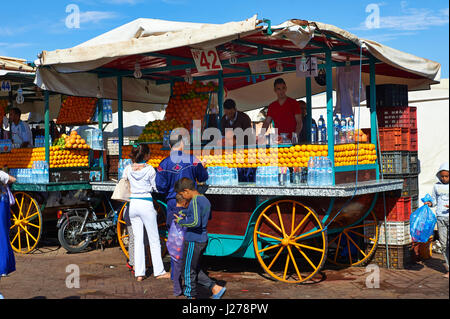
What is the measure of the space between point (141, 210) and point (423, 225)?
388 centimetres

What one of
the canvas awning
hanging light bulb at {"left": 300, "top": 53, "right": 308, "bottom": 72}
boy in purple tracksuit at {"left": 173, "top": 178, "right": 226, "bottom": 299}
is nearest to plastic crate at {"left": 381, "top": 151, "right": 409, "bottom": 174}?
the canvas awning

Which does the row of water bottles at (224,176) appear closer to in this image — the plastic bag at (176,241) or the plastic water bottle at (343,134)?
the plastic bag at (176,241)

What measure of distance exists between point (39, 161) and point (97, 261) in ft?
6.71

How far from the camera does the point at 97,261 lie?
369 inches

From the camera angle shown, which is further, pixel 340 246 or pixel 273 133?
pixel 340 246

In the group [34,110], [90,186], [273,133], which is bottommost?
[90,186]

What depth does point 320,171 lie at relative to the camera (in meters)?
7.30

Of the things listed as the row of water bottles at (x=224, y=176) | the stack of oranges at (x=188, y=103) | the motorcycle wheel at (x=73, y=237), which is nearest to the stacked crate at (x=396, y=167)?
the row of water bottles at (x=224, y=176)

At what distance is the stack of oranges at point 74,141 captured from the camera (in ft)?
32.8

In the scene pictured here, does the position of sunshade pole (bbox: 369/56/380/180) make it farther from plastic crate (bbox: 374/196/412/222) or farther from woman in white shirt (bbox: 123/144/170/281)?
woman in white shirt (bbox: 123/144/170/281)

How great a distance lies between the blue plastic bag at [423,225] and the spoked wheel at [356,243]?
561mm
